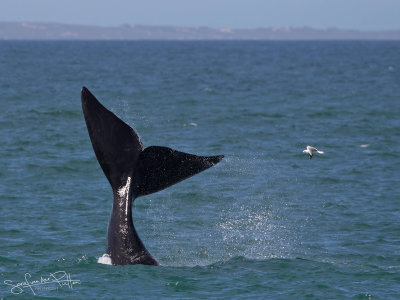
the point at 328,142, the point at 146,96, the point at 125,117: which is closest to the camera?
the point at 328,142

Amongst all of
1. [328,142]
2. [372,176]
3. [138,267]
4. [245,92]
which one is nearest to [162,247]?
[138,267]

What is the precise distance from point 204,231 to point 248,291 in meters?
5.79

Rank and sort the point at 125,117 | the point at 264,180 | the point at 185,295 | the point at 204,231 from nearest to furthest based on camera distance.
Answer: the point at 185,295
the point at 204,231
the point at 264,180
the point at 125,117

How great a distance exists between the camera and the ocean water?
14062 millimetres

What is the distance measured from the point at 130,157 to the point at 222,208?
910cm

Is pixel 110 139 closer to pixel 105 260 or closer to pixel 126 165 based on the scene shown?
pixel 126 165

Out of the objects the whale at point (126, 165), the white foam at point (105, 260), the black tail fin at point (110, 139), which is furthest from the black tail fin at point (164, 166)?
the white foam at point (105, 260)

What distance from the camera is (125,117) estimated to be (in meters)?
43.1

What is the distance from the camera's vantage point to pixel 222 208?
2180 cm

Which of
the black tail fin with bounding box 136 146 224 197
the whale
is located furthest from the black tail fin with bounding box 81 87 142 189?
the black tail fin with bounding box 136 146 224 197

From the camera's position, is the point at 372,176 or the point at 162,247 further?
the point at 372,176

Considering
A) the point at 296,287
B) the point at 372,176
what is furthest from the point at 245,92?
the point at 296,287

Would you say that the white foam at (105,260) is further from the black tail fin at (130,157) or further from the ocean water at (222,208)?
the black tail fin at (130,157)

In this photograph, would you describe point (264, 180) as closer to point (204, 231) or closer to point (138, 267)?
point (204, 231)
